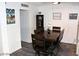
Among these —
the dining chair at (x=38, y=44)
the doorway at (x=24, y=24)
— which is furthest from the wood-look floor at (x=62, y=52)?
the doorway at (x=24, y=24)

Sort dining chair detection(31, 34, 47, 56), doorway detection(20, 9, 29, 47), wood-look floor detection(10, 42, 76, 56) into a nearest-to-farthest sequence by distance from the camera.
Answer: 1. wood-look floor detection(10, 42, 76, 56)
2. dining chair detection(31, 34, 47, 56)
3. doorway detection(20, 9, 29, 47)

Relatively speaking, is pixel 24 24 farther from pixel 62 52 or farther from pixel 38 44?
pixel 62 52

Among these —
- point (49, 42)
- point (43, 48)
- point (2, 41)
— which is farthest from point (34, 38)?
point (2, 41)

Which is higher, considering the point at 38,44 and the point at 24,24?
the point at 24,24

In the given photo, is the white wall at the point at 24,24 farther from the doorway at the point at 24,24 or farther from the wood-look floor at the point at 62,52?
the wood-look floor at the point at 62,52

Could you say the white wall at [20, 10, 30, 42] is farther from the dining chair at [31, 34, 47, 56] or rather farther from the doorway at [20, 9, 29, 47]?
the dining chair at [31, 34, 47, 56]

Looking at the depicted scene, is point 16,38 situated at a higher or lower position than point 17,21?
lower

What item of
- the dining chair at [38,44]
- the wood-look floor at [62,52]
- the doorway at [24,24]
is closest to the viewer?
the wood-look floor at [62,52]

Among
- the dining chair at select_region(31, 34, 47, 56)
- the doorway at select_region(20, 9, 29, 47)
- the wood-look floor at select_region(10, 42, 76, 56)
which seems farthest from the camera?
the doorway at select_region(20, 9, 29, 47)

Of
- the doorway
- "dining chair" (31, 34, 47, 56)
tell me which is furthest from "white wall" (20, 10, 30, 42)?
"dining chair" (31, 34, 47, 56)

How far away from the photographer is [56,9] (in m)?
1.29

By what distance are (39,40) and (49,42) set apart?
31 centimetres

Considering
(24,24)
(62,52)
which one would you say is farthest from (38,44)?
(62,52)

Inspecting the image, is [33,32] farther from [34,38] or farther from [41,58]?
[41,58]
